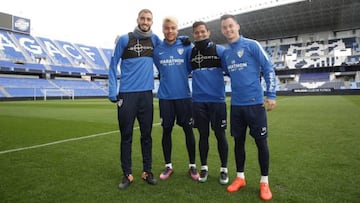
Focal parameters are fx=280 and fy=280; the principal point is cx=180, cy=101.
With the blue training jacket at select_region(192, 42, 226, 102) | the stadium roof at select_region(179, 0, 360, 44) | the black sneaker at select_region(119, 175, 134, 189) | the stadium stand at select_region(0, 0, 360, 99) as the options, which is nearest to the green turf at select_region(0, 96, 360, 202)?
the black sneaker at select_region(119, 175, 134, 189)

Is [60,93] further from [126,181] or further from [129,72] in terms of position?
[126,181]

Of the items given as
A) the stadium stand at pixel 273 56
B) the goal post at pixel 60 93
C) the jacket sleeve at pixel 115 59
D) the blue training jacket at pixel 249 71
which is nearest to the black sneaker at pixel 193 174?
the blue training jacket at pixel 249 71

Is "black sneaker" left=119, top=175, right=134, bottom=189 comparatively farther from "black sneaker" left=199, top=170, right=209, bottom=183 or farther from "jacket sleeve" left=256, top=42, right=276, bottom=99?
"jacket sleeve" left=256, top=42, right=276, bottom=99

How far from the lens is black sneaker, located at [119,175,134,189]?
131 inches

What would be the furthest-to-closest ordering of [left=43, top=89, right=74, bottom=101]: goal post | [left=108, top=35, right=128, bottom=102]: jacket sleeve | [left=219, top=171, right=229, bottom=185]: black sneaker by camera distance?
[left=43, top=89, right=74, bottom=101]: goal post → [left=108, top=35, right=128, bottom=102]: jacket sleeve → [left=219, top=171, right=229, bottom=185]: black sneaker

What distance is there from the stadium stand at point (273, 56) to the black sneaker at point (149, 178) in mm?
32939

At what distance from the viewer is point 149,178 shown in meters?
3.54

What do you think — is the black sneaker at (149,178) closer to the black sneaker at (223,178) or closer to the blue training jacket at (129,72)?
the black sneaker at (223,178)

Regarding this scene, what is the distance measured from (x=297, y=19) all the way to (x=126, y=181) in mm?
39196

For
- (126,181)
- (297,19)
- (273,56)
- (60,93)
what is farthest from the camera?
(273,56)

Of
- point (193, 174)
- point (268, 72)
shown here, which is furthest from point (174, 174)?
point (268, 72)

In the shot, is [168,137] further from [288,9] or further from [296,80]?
[296,80]

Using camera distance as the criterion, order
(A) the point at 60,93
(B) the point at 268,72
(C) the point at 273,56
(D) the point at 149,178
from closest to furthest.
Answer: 1. (B) the point at 268,72
2. (D) the point at 149,178
3. (A) the point at 60,93
4. (C) the point at 273,56

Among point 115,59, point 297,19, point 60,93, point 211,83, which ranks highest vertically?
point 297,19
